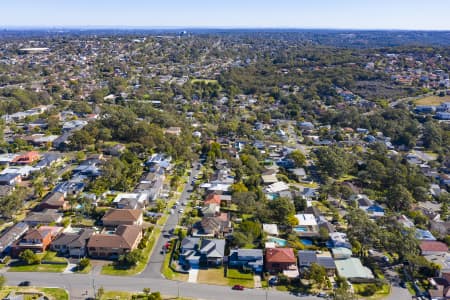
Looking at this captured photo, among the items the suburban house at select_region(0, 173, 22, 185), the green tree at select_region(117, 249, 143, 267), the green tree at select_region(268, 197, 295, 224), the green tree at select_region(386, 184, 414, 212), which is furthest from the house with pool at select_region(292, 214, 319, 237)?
the suburban house at select_region(0, 173, 22, 185)

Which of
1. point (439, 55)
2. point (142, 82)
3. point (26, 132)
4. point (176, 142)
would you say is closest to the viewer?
point (176, 142)

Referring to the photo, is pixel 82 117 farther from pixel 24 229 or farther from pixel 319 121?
pixel 319 121

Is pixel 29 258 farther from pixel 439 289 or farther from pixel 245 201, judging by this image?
pixel 439 289

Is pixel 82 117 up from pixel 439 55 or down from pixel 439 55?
down

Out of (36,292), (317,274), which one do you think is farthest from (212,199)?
(36,292)

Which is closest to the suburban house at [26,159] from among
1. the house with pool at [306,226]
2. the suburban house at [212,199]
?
the suburban house at [212,199]

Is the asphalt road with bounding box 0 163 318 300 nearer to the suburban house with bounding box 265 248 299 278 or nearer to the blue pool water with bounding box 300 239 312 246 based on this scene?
the suburban house with bounding box 265 248 299 278

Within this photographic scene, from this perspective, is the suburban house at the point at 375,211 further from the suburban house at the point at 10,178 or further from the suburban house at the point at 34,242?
the suburban house at the point at 10,178

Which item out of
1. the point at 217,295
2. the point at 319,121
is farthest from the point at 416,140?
the point at 217,295
